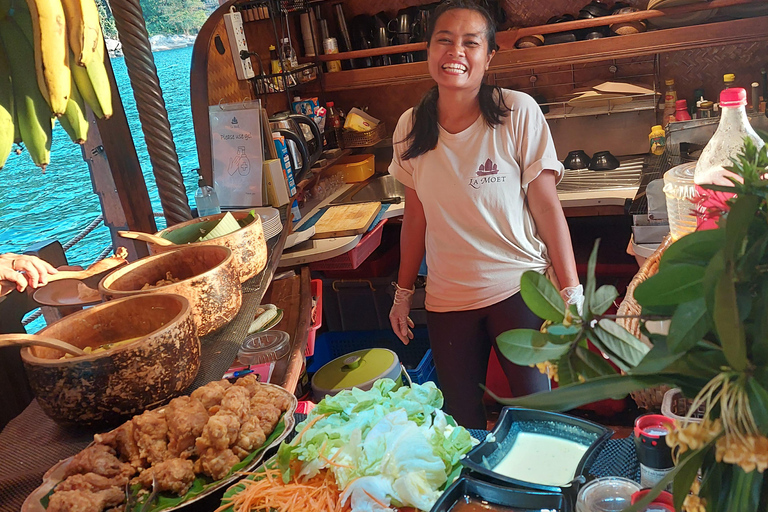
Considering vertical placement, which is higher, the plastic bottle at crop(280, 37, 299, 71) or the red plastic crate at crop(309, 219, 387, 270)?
the plastic bottle at crop(280, 37, 299, 71)

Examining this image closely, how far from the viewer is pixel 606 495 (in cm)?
84

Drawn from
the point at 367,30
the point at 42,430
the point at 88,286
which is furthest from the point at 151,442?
the point at 367,30

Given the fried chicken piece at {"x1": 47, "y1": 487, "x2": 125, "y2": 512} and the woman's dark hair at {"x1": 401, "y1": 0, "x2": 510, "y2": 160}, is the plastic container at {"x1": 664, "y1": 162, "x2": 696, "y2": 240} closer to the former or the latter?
the woman's dark hair at {"x1": 401, "y1": 0, "x2": 510, "y2": 160}

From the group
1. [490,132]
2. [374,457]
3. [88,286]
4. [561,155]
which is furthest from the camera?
[561,155]

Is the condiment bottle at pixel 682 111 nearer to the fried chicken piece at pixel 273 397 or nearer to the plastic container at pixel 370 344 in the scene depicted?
the plastic container at pixel 370 344

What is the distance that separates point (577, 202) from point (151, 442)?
266 centimetres

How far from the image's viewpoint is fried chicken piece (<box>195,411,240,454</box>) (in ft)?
3.18

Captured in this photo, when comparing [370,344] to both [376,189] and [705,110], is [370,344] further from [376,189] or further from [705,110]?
[705,110]

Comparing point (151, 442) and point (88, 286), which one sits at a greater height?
point (88, 286)

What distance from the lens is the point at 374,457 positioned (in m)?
0.94

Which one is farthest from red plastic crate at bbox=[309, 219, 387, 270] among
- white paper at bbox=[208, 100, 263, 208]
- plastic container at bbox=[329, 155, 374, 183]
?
plastic container at bbox=[329, 155, 374, 183]

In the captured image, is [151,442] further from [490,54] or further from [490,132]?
[490,54]

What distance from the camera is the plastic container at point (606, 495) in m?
0.82

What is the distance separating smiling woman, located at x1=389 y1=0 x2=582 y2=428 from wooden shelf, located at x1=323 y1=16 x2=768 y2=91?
169 cm
